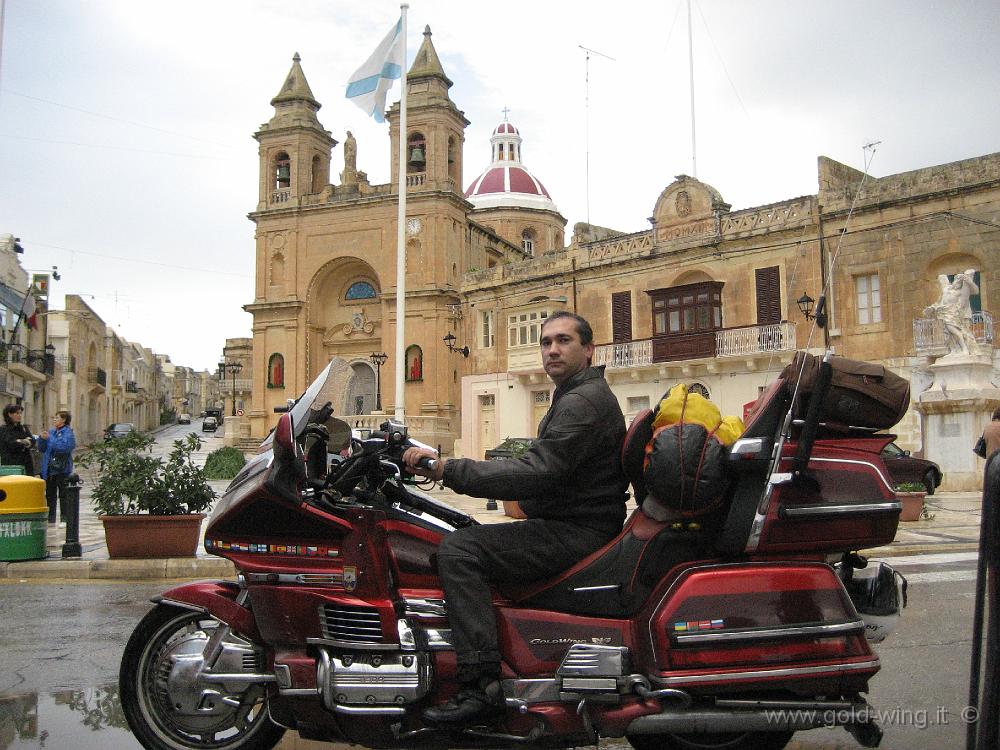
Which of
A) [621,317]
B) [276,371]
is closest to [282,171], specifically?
[276,371]

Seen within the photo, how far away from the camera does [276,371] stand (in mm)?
48312

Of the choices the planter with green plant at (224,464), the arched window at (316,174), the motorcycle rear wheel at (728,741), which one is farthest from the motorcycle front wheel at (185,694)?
the arched window at (316,174)

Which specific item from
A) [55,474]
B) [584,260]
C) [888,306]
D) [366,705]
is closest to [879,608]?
[366,705]

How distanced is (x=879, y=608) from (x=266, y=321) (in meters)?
47.8

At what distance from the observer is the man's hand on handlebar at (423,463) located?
3365mm

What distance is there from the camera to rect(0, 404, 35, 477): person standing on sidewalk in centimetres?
1234

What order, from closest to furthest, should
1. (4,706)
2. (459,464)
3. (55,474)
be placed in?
1. (459,464)
2. (4,706)
3. (55,474)

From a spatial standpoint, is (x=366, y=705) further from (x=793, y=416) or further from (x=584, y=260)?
(x=584, y=260)

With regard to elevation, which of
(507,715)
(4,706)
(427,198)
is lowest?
(4,706)

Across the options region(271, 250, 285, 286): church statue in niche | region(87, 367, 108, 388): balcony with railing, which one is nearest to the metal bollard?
region(271, 250, 285, 286): church statue in niche

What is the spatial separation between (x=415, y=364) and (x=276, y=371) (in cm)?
857

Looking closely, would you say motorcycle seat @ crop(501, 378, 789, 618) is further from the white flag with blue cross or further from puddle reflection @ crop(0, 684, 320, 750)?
the white flag with blue cross

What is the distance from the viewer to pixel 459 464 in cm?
344

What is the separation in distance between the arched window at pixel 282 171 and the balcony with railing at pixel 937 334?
34.2m
